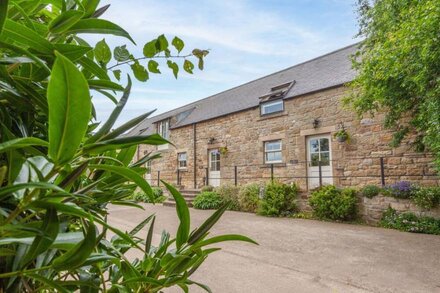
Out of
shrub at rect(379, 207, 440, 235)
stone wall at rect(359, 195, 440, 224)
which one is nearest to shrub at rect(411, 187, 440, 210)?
stone wall at rect(359, 195, 440, 224)

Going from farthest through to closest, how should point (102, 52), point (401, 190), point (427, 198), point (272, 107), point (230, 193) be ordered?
point (272, 107)
point (230, 193)
point (401, 190)
point (427, 198)
point (102, 52)

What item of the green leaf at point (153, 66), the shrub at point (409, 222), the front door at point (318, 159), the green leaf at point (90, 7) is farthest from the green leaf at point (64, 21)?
the front door at point (318, 159)

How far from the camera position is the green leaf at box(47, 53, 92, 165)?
0.31 meters

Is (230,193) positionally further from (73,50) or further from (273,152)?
(73,50)

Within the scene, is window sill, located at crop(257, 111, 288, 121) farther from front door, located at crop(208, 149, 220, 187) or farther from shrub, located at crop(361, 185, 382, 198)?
shrub, located at crop(361, 185, 382, 198)

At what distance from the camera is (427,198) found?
584 cm

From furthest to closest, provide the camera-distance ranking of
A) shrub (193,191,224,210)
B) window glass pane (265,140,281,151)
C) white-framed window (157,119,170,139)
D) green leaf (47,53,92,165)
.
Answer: white-framed window (157,119,170,139), window glass pane (265,140,281,151), shrub (193,191,224,210), green leaf (47,53,92,165)

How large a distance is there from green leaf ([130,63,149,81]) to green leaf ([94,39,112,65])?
0.10 meters

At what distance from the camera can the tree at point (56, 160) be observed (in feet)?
1.10

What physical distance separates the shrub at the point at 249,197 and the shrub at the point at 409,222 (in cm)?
355

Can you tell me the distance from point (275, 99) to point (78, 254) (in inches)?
406

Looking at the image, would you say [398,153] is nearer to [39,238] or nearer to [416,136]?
[416,136]

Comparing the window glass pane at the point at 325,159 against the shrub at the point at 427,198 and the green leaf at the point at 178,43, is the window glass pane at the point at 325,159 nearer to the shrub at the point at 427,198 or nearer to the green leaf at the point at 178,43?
the shrub at the point at 427,198

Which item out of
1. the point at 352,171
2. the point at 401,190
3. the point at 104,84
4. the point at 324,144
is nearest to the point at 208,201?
the point at 324,144
